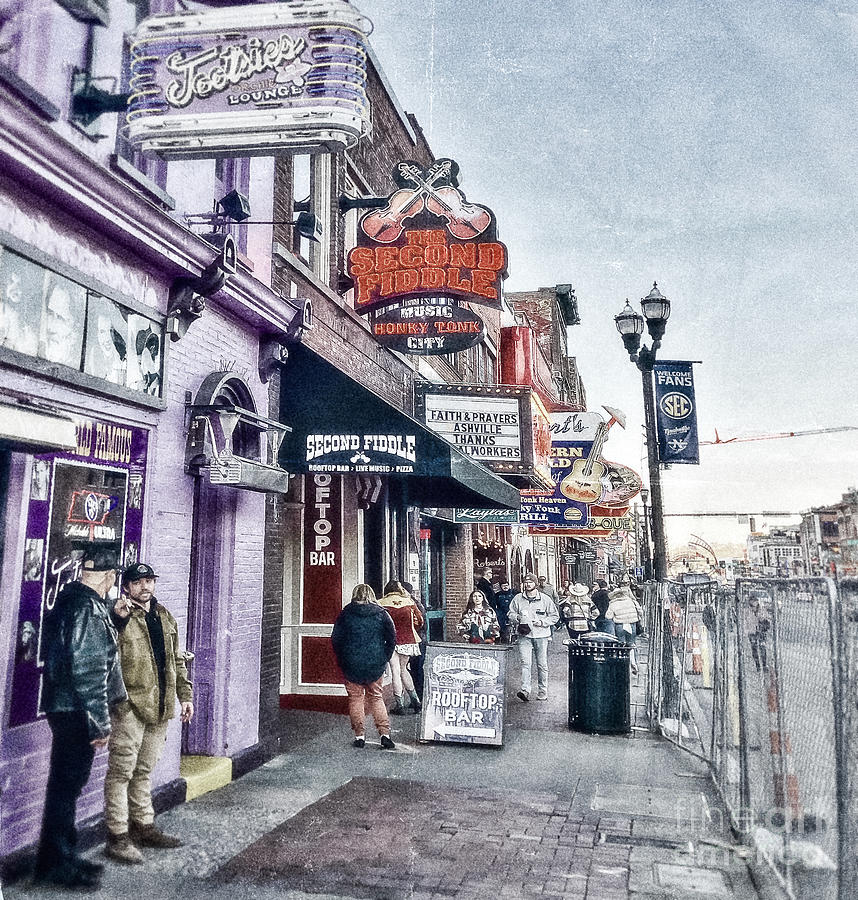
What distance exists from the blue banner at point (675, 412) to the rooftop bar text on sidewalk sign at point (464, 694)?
19.6 feet

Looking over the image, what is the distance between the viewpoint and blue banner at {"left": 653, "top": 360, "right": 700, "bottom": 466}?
1357 cm

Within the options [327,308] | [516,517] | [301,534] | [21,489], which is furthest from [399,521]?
[21,489]

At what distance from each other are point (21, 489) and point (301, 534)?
6713 millimetres

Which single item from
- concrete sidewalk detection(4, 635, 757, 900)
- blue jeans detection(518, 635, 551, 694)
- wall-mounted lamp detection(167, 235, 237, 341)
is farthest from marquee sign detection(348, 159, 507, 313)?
concrete sidewalk detection(4, 635, 757, 900)

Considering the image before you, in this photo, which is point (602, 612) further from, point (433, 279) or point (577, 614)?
point (433, 279)

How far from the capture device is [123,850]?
5.11 metres

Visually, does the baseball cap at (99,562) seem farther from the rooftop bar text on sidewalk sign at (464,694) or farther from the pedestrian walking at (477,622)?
the pedestrian walking at (477,622)

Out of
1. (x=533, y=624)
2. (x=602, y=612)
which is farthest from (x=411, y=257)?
(x=602, y=612)

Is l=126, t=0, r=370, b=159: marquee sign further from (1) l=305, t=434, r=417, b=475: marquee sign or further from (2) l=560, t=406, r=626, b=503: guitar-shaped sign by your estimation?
(2) l=560, t=406, r=626, b=503: guitar-shaped sign

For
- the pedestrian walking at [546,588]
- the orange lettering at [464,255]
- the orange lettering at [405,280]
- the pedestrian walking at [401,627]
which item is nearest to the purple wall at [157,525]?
the pedestrian walking at [401,627]

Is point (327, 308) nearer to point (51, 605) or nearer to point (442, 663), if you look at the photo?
point (442, 663)

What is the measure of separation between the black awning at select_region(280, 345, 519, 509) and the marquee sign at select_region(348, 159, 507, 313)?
2119 millimetres

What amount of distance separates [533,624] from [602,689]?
82.6 inches

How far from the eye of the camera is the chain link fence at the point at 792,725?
11.6 ft
